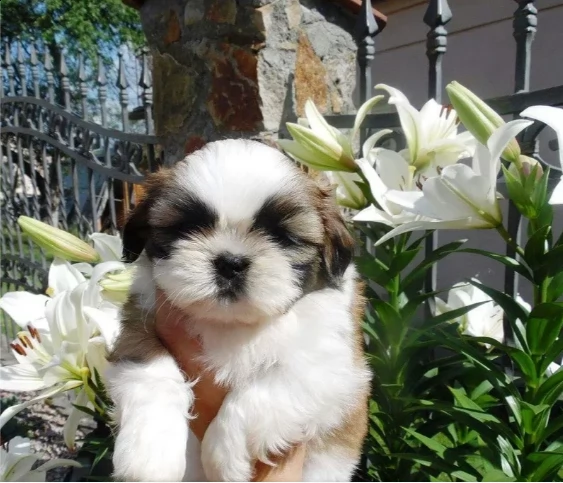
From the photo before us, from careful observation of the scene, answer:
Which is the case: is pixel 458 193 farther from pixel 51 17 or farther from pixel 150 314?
pixel 51 17

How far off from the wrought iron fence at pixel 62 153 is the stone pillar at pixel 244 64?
2.26ft

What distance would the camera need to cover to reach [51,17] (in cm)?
1755

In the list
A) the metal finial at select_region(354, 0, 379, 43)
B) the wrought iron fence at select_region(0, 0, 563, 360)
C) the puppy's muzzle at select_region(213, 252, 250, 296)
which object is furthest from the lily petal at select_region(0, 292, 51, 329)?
the metal finial at select_region(354, 0, 379, 43)

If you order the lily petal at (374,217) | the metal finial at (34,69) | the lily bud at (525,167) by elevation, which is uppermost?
the metal finial at (34,69)

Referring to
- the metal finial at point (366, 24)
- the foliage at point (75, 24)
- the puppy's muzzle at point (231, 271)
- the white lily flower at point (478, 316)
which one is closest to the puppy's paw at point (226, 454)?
the puppy's muzzle at point (231, 271)

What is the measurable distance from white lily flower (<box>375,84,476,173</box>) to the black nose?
87 cm

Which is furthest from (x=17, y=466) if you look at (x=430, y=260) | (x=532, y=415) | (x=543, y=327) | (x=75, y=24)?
(x=75, y=24)

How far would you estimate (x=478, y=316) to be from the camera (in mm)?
2309

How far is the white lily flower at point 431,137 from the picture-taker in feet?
6.50

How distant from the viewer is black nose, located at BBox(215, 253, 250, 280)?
1.55 meters

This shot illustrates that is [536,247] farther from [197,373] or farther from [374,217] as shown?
[197,373]

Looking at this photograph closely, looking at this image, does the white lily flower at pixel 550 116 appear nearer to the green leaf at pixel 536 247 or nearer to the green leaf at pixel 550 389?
the green leaf at pixel 536 247

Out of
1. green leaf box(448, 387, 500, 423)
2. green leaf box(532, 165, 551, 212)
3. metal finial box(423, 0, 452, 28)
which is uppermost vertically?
metal finial box(423, 0, 452, 28)

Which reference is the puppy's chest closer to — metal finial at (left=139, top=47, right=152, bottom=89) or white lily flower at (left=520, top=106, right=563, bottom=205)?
white lily flower at (left=520, top=106, right=563, bottom=205)
